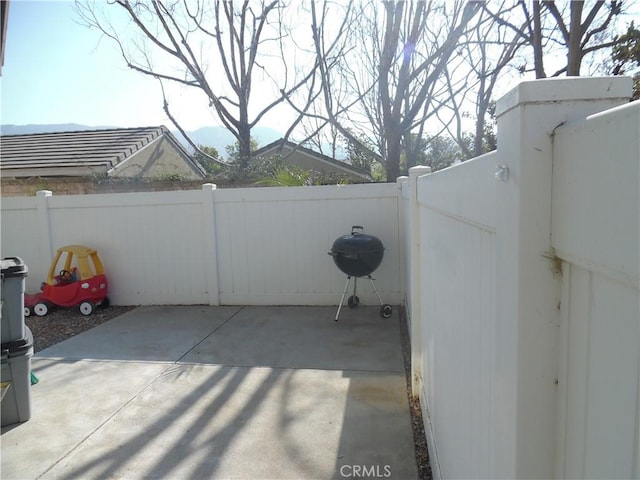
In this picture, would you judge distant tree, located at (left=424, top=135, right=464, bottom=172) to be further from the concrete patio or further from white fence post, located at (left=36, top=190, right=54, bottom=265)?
white fence post, located at (left=36, top=190, right=54, bottom=265)

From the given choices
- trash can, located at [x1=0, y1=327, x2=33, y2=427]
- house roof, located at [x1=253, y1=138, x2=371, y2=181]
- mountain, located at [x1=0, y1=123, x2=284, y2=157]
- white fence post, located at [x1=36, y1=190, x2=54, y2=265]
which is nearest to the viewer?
trash can, located at [x1=0, y1=327, x2=33, y2=427]

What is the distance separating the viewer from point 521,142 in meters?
0.85

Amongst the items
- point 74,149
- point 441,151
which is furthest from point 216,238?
point 441,151

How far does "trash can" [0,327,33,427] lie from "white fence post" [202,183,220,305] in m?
3.45

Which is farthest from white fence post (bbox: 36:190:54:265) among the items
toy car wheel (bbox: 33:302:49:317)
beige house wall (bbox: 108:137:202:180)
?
beige house wall (bbox: 108:137:202:180)

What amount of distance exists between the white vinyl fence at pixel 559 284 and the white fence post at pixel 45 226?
7558 mm

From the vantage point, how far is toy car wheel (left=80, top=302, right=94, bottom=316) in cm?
645

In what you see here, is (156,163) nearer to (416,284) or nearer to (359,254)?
(359,254)

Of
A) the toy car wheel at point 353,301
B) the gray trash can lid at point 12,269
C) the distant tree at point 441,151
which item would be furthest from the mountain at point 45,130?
the gray trash can lid at point 12,269

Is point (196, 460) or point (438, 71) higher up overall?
point (438, 71)

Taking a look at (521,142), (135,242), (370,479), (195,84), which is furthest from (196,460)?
(195,84)

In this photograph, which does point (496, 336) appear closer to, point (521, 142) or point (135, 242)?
point (521, 142)

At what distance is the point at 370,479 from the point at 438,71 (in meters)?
8.85

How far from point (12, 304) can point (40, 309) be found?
369 cm
